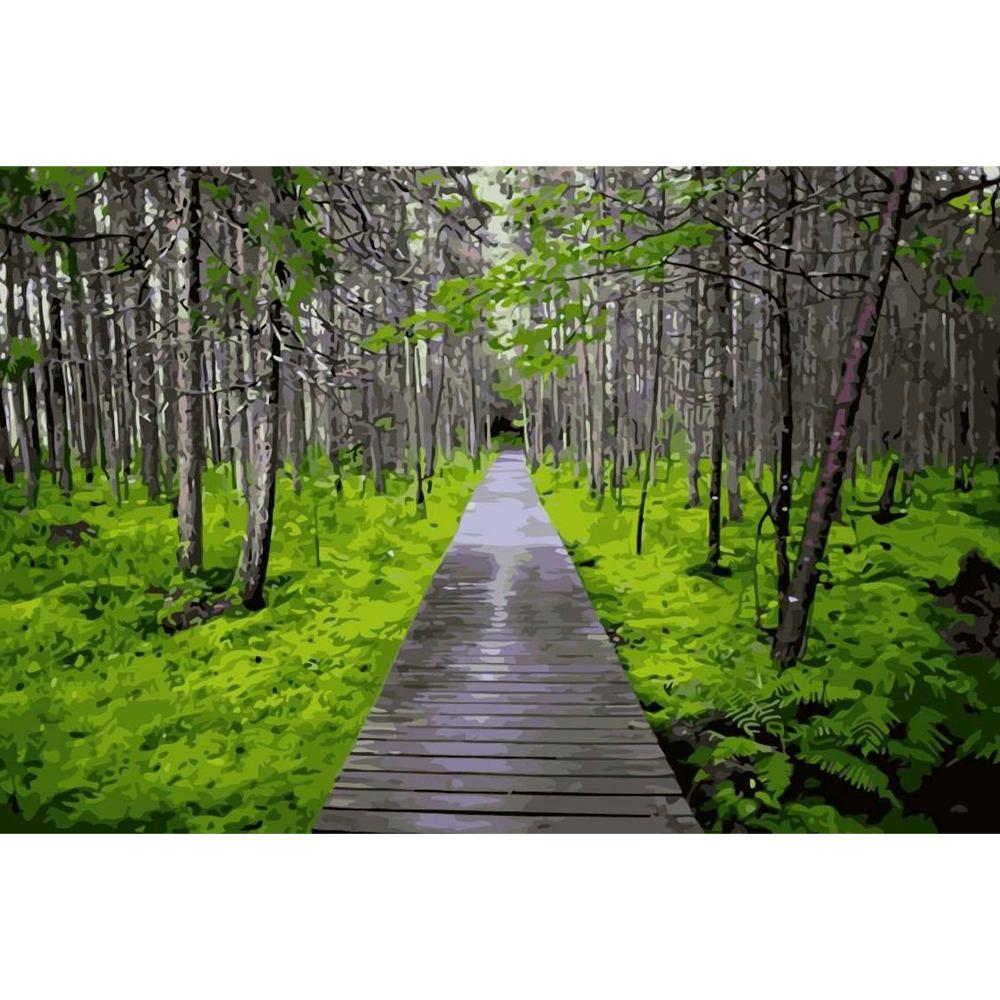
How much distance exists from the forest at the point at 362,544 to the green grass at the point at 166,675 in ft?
0.05

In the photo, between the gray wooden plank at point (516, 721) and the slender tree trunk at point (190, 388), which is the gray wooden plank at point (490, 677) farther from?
the slender tree trunk at point (190, 388)

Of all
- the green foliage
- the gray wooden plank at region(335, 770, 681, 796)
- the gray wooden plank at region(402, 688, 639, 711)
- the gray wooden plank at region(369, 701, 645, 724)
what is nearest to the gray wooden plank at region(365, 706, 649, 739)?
the gray wooden plank at region(369, 701, 645, 724)

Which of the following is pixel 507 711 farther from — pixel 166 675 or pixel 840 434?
pixel 840 434

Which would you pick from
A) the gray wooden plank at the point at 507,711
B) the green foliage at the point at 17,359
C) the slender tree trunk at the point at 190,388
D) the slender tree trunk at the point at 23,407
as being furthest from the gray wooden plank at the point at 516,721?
the green foliage at the point at 17,359

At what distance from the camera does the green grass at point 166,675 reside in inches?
137

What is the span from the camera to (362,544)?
4.74 meters

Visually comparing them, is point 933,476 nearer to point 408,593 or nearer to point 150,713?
point 408,593

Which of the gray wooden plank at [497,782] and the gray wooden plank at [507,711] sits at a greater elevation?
the gray wooden plank at [507,711]

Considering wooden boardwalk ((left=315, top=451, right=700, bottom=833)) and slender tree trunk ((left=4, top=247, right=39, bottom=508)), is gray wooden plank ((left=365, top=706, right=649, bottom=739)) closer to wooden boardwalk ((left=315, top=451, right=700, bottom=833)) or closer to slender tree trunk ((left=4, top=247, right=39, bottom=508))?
wooden boardwalk ((left=315, top=451, right=700, bottom=833))

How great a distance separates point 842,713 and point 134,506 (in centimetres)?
422

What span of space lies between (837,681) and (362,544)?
3.00 m

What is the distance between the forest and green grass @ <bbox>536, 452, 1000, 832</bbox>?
0.02m

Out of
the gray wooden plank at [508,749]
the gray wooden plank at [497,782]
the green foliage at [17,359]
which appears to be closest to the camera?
the gray wooden plank at [497,782]

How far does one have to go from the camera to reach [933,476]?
12.3 ft
